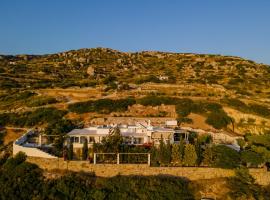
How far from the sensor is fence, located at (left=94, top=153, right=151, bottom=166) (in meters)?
31.9

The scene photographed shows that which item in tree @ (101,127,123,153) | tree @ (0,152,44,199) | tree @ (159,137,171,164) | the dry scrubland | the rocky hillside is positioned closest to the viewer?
tree @ (0,152,44,199)

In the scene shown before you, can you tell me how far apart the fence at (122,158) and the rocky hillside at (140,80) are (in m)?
20.8

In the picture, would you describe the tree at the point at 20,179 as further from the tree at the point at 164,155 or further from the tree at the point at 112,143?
the tree at the point at 164,155

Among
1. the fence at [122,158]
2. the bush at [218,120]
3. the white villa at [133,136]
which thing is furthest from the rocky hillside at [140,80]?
the fence at [122,158]

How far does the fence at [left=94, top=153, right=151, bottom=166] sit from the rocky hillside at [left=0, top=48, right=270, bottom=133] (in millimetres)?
20758

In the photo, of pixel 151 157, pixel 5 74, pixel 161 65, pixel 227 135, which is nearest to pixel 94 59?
pixel 161 65

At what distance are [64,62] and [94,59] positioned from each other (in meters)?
8.89

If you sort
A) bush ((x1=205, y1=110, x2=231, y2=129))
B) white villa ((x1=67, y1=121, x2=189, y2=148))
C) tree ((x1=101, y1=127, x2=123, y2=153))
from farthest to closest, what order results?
bush ((x1=205, y1=110, x2=231, y2=129)) < white villa ((x1=67, y1=121, x2=189, y2=148)) < tree ((x1=101, y1=127, x2=123, y2=153))

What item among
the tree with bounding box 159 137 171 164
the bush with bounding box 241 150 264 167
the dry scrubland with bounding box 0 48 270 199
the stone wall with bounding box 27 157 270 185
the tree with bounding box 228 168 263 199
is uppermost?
the dry scrubland with bounding box 0 48 270 199

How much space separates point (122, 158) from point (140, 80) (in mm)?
45447

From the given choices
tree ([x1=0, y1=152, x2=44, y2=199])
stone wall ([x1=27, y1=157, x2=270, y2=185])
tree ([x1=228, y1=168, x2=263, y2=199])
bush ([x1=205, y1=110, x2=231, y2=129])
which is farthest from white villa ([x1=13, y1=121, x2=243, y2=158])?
bush ([x1=205, y1=110, x2=231, y2=129])

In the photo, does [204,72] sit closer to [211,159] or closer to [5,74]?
[5,74]

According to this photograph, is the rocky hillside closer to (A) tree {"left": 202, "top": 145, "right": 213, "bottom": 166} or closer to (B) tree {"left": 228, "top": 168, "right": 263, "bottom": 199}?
(A) tree {"left": 202, "top": 145, "right": 213, "bottom": 166}

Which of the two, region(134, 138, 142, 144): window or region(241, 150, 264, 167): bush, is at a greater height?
region(134, 138, 142, 144): window
